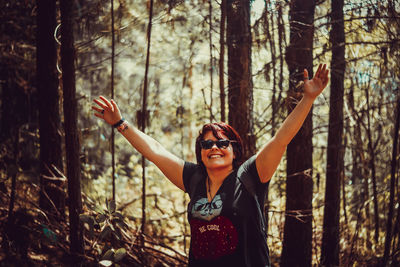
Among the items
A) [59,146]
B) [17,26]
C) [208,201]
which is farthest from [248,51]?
[17,26]

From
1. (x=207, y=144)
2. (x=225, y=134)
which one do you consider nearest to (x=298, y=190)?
(x=225, y=134)

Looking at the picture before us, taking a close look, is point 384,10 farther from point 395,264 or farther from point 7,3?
point 7,3

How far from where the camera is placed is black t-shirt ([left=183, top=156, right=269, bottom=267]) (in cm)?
244

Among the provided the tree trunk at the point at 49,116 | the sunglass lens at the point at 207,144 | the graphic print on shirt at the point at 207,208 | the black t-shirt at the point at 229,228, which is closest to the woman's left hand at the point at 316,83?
the black t-shirt at the point at 229,228

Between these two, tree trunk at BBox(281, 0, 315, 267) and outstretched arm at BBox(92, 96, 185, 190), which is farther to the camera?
tree trunk at BBox(281, 0, 315, 267)

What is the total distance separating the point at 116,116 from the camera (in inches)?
122

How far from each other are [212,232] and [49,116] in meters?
3.62

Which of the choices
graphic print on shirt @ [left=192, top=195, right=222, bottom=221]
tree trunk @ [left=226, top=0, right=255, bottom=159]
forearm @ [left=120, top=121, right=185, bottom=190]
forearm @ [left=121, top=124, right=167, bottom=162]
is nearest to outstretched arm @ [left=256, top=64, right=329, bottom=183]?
graphic print on shirt @ [left=192, top=195, right=222, bottom=221]

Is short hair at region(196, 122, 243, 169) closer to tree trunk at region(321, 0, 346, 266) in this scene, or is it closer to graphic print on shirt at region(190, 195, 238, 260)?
graphic print on shirt at region(190, 195, 238, 260)

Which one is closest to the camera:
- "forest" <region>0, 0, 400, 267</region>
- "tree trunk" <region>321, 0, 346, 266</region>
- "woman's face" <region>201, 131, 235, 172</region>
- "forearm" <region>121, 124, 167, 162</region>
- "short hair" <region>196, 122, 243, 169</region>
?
"woman's face" <region>201, 131, 235, 172</region>

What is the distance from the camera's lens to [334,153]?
19.1 feet

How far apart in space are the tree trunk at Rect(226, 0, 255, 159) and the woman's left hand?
1943 millimetres

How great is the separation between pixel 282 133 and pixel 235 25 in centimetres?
247

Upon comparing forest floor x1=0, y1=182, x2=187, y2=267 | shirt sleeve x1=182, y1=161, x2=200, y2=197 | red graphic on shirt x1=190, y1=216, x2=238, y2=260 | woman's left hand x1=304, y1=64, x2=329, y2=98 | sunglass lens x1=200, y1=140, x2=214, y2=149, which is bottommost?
forest floor x1=0, y1=182, x2=187, y2=267
